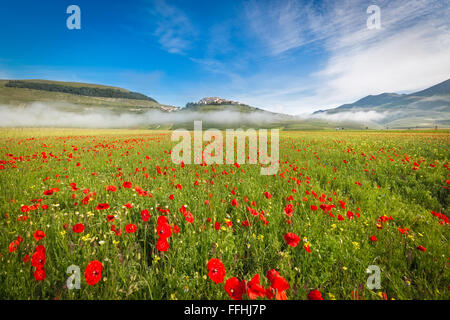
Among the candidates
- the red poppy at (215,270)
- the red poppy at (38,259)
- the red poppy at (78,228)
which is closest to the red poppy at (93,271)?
the red poppy at (38,259)

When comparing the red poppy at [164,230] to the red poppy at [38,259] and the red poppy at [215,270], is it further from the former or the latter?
the red poppy at [38,259]

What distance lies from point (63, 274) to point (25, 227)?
1.21 m

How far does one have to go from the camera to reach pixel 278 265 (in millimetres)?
1836

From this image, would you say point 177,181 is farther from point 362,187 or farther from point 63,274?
point 362,187

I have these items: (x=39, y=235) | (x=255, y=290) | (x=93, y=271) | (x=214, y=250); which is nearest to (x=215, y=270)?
(x=255, y=290)

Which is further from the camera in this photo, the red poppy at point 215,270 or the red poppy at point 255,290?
the red poppy at point 215,270

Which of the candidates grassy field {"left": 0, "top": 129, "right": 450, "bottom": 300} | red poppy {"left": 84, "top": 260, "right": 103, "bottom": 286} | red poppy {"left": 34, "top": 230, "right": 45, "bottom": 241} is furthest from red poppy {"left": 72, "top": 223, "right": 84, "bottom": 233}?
→ red poppy {"left": 84, "top": 260, "right": 103, "bottom": 286}

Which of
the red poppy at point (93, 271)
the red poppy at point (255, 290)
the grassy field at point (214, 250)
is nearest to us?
the red poppy at point (255, 290)

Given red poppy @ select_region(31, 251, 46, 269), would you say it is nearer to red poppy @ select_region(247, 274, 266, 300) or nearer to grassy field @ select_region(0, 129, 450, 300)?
grassy field @ select_region(0, 129, 450, 300)
